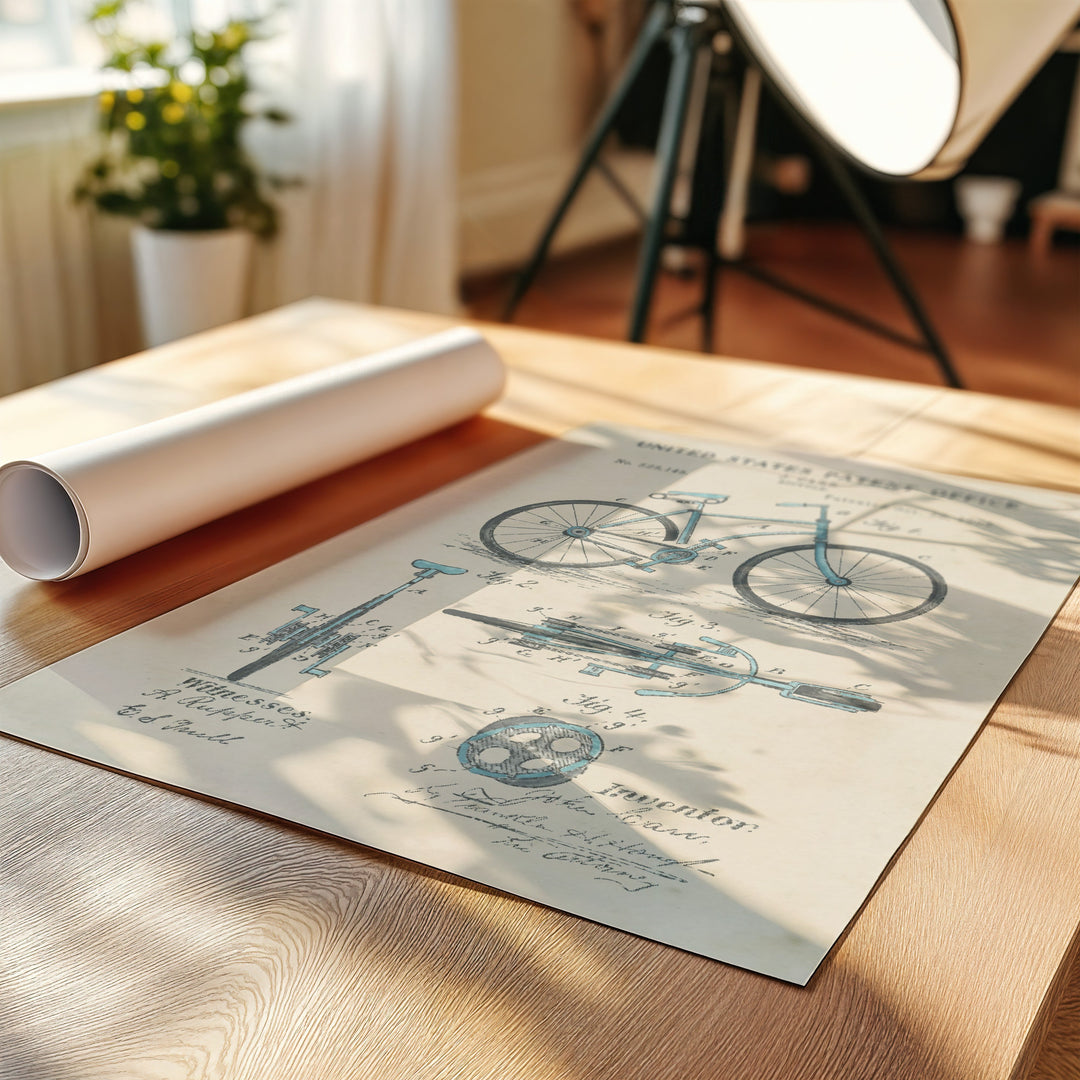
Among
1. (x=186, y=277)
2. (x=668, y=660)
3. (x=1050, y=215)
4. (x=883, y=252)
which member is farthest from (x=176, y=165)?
(x=1050, y=215)

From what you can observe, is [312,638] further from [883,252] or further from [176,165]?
[176,165]

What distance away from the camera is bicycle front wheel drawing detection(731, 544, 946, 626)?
724 mm

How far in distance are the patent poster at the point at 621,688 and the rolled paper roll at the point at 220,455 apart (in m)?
0.08

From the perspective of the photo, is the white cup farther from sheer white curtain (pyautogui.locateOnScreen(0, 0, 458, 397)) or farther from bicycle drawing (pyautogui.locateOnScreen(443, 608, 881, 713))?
bicycle drawing (pyautogui.locateOnScreen(443, 608, 881, 713))

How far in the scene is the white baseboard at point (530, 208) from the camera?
3.55m

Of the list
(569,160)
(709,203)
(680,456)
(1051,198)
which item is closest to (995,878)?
(680,456)

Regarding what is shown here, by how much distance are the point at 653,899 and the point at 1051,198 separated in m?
4.01

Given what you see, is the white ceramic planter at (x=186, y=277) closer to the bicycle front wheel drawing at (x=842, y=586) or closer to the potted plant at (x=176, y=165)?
the potted plant at (x=176, y=165)

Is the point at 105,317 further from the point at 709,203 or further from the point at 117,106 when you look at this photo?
the point at 709,203

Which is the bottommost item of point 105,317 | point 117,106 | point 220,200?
point 105,317

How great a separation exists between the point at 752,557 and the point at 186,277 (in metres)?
1.88

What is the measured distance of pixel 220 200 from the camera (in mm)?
2514

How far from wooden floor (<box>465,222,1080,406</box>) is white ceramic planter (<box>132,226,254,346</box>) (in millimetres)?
891

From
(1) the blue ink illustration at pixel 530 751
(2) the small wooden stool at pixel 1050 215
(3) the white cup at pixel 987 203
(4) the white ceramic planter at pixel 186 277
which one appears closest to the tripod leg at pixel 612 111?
(4) the white ceramic planter at pixel 186 277
